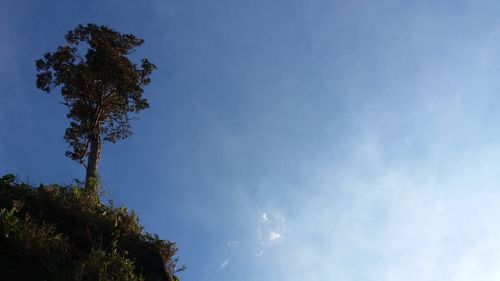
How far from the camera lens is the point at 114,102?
22.6 metres

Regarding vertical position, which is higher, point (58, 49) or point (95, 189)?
point (58, 49)

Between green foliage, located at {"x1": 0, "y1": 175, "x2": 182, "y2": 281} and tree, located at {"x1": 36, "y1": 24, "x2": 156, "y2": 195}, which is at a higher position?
tree, located at {"x1": 36, "y1": 24, "x2": 156, "y2": 195}

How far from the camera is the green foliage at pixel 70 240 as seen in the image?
929 cm

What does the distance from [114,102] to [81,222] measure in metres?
11.3

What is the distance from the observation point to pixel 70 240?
1125cm

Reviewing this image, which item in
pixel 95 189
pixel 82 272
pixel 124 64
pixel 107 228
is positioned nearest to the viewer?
pixel 82 272

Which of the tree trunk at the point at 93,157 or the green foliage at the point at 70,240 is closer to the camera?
the green foliage at the point at 70,240

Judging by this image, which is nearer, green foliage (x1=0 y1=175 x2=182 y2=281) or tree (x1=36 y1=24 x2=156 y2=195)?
green foliage (x1=0 y1=175 x2=182 y2=281)

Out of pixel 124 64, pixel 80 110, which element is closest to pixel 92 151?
pixel 80 110

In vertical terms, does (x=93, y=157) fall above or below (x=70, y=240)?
above

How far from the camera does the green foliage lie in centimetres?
929

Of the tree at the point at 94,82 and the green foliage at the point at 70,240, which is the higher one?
the tree at the point at 94,82

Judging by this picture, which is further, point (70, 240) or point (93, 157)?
point (93, 157)

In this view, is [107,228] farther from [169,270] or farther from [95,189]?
[95,189]
